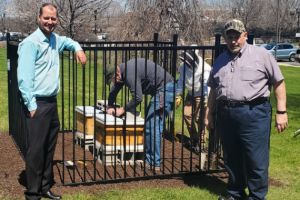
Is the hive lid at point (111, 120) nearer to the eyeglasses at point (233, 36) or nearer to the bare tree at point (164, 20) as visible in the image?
the eyeglasses at point (233, 36)

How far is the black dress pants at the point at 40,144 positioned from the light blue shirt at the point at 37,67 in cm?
14

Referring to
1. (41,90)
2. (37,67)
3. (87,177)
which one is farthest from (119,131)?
(37,67)

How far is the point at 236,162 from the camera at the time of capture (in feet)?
16.4

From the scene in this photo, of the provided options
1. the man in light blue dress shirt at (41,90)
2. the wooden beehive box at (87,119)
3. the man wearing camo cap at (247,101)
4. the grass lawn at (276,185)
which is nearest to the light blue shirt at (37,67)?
the man in light blue dress shirt at (41,90)

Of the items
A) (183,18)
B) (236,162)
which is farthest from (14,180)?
(183,18)

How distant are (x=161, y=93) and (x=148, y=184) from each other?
113cm

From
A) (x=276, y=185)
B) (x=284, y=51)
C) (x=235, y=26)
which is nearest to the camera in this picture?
(x=235, y=26)

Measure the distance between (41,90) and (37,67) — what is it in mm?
218

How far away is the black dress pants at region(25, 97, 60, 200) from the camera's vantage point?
4.76 m

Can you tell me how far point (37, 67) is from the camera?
463cm

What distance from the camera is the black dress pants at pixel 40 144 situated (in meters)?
4.76

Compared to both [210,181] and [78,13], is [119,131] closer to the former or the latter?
[210,181]

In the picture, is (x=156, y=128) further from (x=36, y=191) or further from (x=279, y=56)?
(x=279, y=56)

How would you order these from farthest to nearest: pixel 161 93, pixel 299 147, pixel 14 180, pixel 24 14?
pixel 24 14
pixel 299 147
pixel 161 93
pixel 14 180
